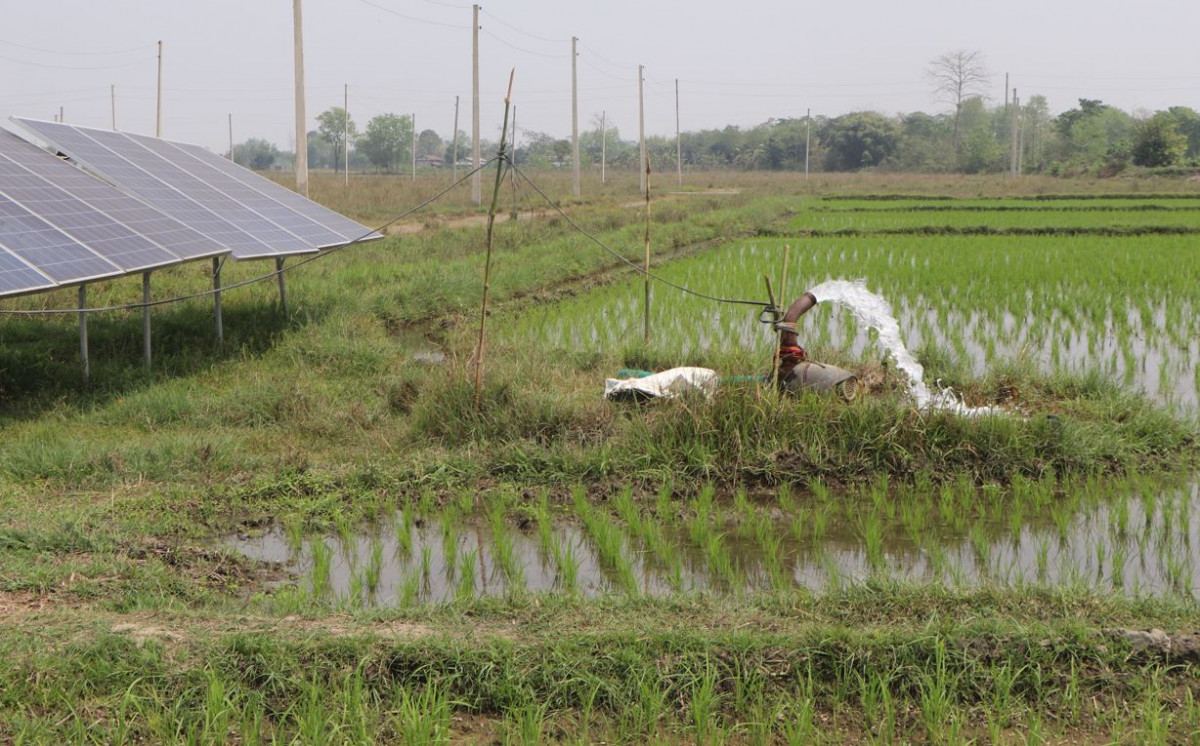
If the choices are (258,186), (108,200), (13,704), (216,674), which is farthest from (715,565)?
(258,186)

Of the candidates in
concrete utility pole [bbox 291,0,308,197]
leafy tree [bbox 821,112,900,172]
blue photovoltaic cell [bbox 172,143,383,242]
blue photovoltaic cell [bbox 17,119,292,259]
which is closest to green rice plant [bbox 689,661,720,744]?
blue photovoltaic cell [bbox 17,119,292,259]

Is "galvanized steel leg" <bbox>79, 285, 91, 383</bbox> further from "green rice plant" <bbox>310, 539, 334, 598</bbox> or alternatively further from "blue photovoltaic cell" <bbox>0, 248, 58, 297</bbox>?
"green rice plant" <bbox>310, 539, 334, 598</bbox>

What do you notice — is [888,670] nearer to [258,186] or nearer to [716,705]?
[716,705]

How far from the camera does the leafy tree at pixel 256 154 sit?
92.1 metres

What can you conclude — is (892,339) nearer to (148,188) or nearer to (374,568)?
(374,568)

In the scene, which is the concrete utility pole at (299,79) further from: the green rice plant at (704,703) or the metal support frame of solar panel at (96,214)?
the green rice plant at (704,703)

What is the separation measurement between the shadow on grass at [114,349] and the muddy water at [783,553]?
291cm

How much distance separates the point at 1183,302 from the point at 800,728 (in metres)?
10.1

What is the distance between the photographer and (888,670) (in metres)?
3.57

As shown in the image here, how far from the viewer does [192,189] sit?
33.9 feet

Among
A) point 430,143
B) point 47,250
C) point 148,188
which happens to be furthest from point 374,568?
point 430,143

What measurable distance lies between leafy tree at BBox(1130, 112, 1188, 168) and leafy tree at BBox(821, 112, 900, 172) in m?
20.2

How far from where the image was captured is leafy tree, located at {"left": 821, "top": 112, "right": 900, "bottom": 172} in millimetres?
62031

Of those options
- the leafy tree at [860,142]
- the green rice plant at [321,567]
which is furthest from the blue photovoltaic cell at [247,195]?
the leafy tree at [860,142]
